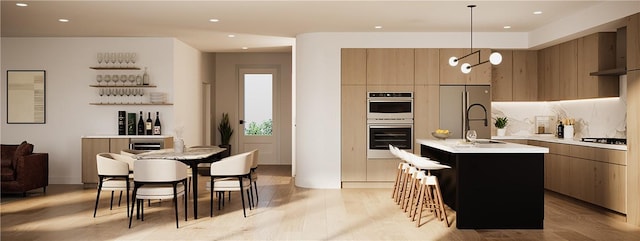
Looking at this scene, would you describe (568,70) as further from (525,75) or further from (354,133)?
(354,133)

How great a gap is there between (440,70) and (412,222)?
10.5ft

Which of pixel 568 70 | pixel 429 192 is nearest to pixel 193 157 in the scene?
pixel 429 192

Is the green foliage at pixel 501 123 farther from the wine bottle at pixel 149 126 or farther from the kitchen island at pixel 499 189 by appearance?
the wine bottle at pixel 149 126

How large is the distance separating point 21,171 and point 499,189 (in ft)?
19.8

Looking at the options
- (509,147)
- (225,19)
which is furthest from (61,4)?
(509,147)

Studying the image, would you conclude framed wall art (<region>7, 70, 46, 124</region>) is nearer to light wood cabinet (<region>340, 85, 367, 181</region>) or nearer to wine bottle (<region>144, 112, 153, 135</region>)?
wine bottle (<region>144, 112, 153, 135</region>)

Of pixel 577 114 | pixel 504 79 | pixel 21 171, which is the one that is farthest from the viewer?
pixel 504 79

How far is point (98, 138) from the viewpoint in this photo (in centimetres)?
816

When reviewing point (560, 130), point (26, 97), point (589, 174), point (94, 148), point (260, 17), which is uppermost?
point (260, 17)

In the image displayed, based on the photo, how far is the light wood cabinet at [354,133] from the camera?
318 inches

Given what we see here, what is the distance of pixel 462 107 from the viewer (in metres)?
8.07

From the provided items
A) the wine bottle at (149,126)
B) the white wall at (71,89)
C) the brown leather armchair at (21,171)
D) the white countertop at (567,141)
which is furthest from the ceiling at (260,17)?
the brown leather armchair at (21,171)

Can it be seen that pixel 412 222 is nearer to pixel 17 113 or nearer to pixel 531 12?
pixel 531 12

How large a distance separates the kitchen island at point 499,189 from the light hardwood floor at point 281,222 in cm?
13
